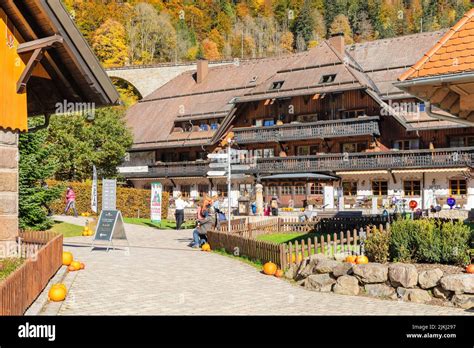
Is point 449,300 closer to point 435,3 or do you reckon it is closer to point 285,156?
point 285,156

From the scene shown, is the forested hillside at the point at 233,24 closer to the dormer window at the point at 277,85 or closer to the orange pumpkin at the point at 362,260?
the dormer window at the point at 277,85

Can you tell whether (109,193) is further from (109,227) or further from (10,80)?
(10,80)

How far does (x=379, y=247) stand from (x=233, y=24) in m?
107

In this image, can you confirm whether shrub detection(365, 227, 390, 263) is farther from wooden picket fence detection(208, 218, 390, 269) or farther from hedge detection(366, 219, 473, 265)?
wooden picket fence detection(208, 218, 390, 269)

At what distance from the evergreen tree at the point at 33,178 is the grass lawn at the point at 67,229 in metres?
3.62

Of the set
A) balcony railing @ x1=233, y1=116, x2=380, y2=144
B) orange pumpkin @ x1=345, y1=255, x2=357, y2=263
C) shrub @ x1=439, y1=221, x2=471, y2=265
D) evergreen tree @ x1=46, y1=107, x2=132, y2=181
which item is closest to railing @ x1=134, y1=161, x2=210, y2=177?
balcony railing @ x1=233, y1=116, x2=380, y2=144

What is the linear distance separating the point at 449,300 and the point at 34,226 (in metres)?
15.2

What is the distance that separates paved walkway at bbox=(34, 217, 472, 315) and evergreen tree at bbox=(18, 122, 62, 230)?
4.35 m

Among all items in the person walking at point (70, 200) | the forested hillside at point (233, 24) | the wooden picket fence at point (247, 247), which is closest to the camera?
the wooden picket fence at point (247, 247)

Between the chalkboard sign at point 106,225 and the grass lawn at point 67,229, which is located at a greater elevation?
the chalkboard sign at point 106,225

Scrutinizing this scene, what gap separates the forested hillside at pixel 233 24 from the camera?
8881cm

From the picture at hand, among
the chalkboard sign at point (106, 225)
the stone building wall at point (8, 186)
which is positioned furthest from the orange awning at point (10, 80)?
the chalkboard sign at point (106, 225)

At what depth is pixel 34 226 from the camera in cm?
2181

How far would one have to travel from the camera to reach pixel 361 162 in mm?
42344
